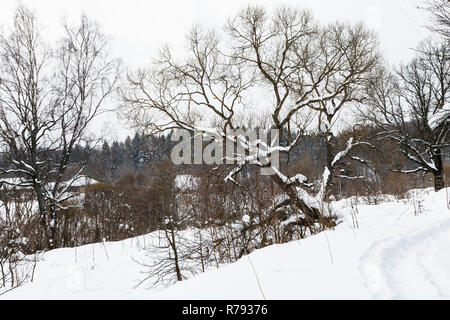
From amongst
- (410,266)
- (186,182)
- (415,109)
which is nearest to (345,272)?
(410,266)

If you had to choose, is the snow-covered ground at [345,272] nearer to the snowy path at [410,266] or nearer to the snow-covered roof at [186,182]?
the snowy path at [410,266]

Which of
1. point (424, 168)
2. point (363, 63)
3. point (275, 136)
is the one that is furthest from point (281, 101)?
point (424, 168)

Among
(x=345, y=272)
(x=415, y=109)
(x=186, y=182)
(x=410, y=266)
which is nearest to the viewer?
(x=345, y=272)

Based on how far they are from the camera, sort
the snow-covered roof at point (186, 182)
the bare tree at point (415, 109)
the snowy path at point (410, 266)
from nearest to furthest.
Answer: the snowy path at point (410, 266) < the snow-covered roof at point (186, 182) < the bare tree at point (415, 109)

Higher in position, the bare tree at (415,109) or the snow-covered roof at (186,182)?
the bare tree at (415,109)

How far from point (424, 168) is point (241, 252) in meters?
16.9

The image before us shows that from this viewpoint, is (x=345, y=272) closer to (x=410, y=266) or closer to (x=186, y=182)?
(x=410, y=266)

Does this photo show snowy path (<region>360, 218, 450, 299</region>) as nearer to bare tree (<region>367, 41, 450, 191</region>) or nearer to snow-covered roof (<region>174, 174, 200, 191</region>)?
snow-covered roof (<region>174, 174, 200, 191</region>)

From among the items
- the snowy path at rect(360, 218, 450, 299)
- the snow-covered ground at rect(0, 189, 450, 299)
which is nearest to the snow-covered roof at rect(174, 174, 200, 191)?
the snow-covered ground at rect(0, 189, 450, 299)

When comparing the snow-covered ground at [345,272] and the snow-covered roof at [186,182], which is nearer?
the snow-covered ground at [345,272]

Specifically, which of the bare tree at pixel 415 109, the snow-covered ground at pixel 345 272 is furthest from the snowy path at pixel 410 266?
the bare tree at pixel 415 109

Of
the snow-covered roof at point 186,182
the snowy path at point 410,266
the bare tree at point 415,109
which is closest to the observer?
the snowy path at point 410,266

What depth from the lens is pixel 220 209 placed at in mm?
6711
